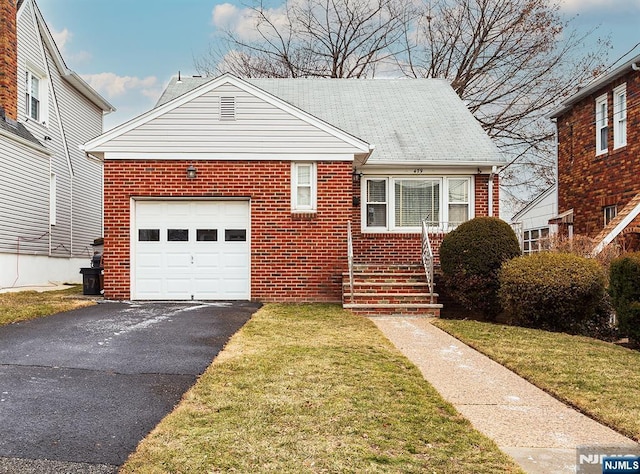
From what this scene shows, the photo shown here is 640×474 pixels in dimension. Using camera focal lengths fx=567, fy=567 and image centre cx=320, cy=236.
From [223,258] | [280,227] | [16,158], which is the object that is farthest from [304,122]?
[16,158]

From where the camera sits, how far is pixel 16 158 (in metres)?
16.8

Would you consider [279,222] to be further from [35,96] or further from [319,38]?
[319,38]

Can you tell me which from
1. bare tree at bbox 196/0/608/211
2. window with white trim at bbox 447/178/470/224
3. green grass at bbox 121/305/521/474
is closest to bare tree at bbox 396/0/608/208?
bare tree at bbox 196/0/608/211

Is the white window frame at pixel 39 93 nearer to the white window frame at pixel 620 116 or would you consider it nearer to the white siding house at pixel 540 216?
the white siding house at pixel 540 216

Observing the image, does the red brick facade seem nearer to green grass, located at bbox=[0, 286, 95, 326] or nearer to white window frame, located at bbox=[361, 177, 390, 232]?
green grass, located at bbox=[0, 286, 95, 326]

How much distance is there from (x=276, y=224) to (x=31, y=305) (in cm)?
534

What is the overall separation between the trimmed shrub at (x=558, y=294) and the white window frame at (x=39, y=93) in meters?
16.1

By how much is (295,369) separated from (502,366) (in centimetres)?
264

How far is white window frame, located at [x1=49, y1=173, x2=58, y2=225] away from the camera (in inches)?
760

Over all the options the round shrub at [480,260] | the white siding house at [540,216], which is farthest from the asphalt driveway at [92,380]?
the white siding house at [540,216]

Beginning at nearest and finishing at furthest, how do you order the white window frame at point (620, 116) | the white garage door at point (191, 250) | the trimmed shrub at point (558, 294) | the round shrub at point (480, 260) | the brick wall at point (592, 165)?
the trimmed shrub at point (558, 294) < the round shrub at point (480, 260) < the white garage door at point (191, 250) < the brick wall at point (592, 165) < the white window frame at point (620, 116)

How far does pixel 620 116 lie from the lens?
15281mm

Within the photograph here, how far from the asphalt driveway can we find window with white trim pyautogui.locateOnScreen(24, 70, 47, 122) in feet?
38.4

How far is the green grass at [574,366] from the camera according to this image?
508 cm
